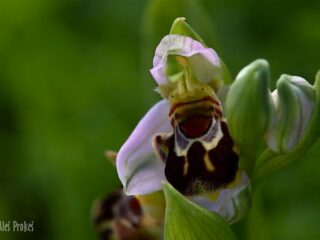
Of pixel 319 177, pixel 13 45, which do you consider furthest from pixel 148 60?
pixel 13 45

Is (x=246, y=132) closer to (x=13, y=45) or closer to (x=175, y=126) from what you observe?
(x=175, y=126)

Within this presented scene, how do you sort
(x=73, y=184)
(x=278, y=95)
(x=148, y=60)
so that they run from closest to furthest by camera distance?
(x=278, y=95), (x=148, y=60), (x=73, y=184)

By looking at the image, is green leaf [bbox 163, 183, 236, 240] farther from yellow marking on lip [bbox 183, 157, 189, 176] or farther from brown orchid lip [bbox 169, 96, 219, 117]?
brown orchid lip [bbox 169, 96, 219, 117]

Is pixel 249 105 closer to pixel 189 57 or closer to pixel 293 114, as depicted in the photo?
pixel 293 114

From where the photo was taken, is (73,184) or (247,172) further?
(73,184)

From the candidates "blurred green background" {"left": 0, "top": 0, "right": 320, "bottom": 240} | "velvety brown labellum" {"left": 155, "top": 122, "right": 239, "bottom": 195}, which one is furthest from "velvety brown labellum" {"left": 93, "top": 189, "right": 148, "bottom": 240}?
"velvety brown labellum" {"left": 155, "top": 122, "right": 239, "bottom": 195}

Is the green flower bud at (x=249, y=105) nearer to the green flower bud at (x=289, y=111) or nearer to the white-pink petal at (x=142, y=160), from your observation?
the green flower bud at (x=289, y=111)

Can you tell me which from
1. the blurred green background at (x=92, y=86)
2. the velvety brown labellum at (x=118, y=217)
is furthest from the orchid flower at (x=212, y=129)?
the blurred green background at (x=92, y=86)

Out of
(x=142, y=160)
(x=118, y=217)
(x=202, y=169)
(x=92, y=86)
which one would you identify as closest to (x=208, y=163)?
(x=202, y=169)
